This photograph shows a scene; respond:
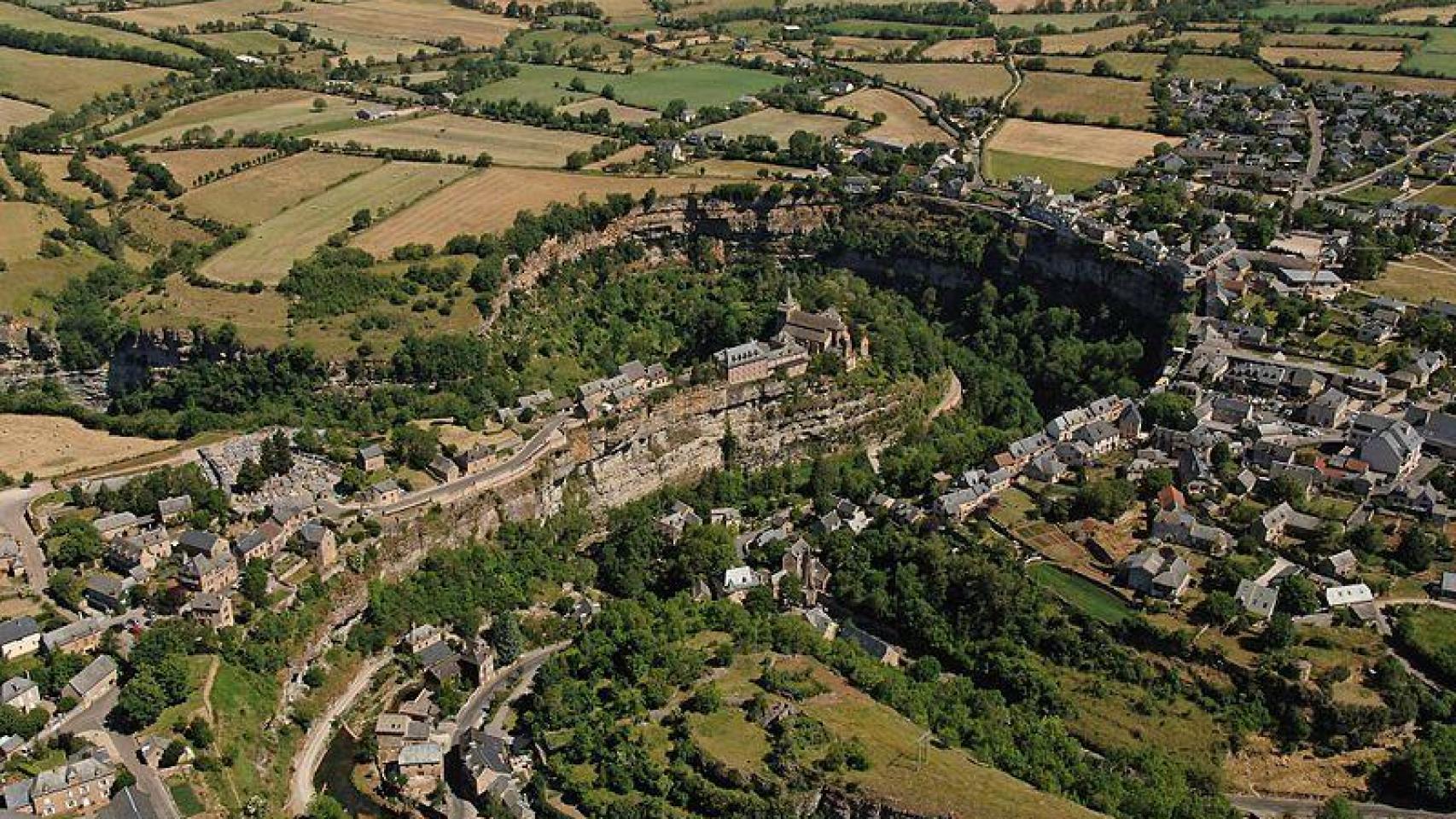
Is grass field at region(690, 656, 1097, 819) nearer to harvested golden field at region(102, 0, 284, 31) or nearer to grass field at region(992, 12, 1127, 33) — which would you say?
grass field at region(992, 12, 1127, 33)

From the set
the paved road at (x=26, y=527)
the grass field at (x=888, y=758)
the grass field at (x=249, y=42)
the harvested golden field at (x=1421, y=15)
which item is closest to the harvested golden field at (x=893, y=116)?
the harvested golden field at (x=1421, y=15)

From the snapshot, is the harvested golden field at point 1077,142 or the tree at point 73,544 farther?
the harvested golden field at point 1077,142

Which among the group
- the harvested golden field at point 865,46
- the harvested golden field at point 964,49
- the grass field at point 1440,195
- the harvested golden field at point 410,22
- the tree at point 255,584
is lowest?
the tree at point 255,584

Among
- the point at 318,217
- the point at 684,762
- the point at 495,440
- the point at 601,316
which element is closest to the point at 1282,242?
the point at 601,316

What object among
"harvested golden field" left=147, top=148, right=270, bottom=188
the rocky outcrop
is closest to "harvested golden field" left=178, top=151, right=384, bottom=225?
"harvested golden field" left=147, top=148, right=270, bottom=188

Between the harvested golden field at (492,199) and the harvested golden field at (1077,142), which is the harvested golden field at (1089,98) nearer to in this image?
the harvested golden field at (1077,142)

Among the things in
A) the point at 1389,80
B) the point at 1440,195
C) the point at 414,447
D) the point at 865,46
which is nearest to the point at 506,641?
the point at 414,447
